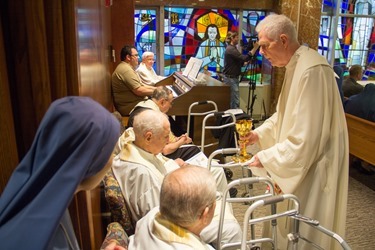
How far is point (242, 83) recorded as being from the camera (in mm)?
6348

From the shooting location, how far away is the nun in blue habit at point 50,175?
719 mm

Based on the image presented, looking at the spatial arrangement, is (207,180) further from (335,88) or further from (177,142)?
(177,142)

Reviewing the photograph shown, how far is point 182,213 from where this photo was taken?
116cm

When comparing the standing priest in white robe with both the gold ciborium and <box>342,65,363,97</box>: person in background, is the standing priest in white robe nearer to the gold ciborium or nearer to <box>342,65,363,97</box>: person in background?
the gold ciborium

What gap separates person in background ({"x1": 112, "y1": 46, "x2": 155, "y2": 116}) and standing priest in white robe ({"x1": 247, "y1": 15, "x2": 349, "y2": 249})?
91.8 inches

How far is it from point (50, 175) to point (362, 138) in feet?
11.5

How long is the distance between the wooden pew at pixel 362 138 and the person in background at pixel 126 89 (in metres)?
2.25

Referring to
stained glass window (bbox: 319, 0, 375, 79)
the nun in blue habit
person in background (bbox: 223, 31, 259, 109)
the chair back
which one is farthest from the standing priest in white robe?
stained glass window (bbox: 319, 0, 375, 79)

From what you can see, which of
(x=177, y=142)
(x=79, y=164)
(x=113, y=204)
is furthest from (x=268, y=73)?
(x=79, y=164)

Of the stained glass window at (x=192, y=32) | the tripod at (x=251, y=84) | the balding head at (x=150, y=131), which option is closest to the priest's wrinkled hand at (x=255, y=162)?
the balding head at (x=150, y=131)

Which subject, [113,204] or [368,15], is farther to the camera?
[368,15]

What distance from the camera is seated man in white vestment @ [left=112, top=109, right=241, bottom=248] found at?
173 cm

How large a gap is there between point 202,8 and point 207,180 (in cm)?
530

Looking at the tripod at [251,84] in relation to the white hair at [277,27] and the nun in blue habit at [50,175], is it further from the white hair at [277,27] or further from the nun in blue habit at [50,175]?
the nun in blue habit at [50,175]
